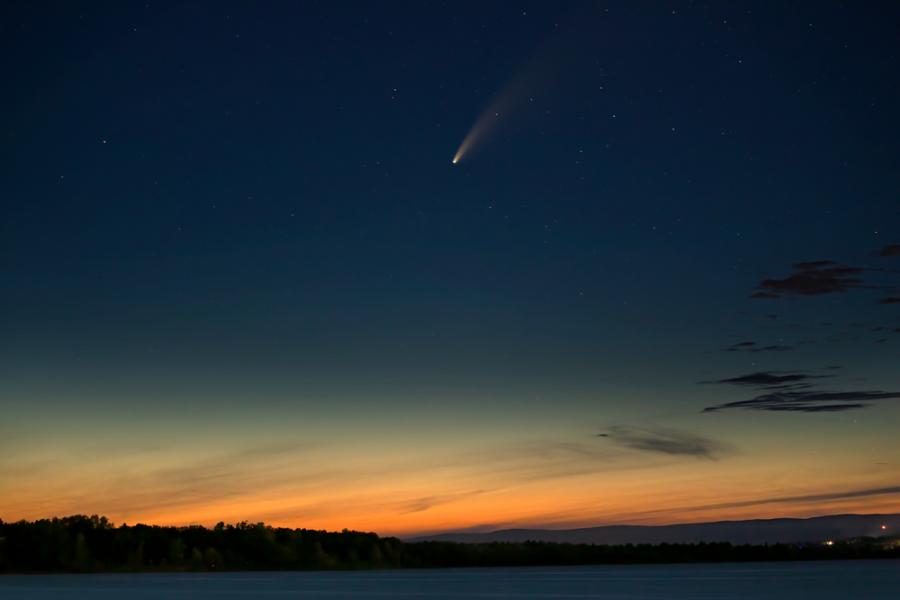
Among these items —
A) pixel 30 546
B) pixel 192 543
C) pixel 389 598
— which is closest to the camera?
pixel 389 598

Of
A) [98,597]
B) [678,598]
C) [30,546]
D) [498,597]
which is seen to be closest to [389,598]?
[498,597]

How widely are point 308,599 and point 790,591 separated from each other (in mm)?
27075

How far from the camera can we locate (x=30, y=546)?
181m

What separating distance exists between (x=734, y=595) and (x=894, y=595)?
792 centimetres

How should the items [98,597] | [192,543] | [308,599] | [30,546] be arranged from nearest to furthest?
[308,599]
[98,597]
[30,546]
[192,543]

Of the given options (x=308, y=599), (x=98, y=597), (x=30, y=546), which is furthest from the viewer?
(x=30, y=546)

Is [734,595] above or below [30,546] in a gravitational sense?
below

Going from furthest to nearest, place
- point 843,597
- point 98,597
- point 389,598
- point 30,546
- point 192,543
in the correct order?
point 192,543 → point 30,546 → point 98,597 → point 389,598 → point 843,597

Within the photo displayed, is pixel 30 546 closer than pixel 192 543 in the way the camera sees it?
Yes

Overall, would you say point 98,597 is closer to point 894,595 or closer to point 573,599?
point 573,599

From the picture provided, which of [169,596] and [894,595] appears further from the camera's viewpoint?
[169,596]

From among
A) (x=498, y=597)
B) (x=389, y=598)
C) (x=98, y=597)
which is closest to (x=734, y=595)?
(x=498, y=597)

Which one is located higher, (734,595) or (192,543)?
(192,543)

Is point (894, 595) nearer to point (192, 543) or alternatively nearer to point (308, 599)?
point (308, 599)
